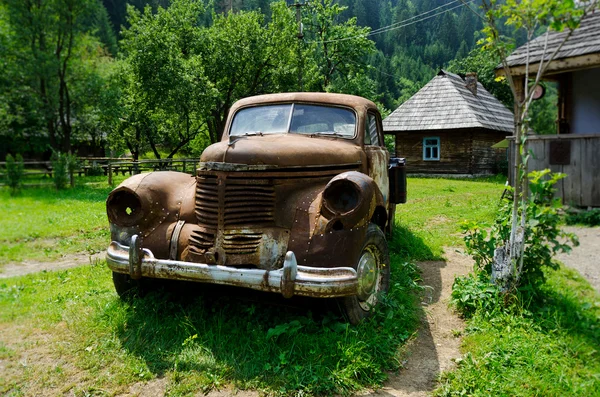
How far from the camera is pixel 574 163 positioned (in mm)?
8016

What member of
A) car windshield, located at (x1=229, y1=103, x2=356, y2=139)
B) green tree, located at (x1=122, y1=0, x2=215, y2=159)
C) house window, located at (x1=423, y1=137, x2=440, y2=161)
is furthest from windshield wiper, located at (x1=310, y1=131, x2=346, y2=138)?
house window, located at (x1=423, y1=137, x2=440, y2=161)

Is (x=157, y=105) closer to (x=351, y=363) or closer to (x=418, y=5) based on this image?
(x=351, y=363)

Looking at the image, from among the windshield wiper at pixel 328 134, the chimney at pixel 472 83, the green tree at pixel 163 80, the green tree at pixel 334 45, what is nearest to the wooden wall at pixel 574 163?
the windshield wiper at pixel 328 134

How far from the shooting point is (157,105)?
59.8 ft

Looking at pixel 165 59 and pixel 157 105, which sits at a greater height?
pixel 165 59

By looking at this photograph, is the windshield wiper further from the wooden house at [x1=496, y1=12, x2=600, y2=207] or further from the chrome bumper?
the wooden house at [x1=496, y1=12, x2=600, y2=207]

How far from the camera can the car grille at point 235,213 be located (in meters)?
3.31

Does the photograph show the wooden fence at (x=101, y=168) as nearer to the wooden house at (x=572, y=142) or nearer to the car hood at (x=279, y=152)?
the car hood at (x=279, y=152)

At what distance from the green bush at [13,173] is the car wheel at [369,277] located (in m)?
10.5

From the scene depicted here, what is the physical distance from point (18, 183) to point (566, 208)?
41.9 feet

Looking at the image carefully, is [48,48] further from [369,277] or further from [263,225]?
[369,277]

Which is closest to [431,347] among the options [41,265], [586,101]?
[41,265]

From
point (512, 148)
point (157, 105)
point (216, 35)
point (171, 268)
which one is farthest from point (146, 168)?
point (171, 268)

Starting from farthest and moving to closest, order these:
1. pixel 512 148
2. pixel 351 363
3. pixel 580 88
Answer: pixel 580 88 < pixel 512 148 < pixel 351 363
